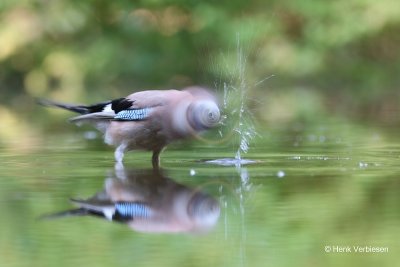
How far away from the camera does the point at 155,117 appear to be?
7012 millimetres

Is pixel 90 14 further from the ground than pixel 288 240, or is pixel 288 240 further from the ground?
pixel 90 14

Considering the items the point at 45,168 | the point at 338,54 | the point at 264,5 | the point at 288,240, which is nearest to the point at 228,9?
the point at 264,5

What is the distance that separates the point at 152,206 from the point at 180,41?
1616 centimetres

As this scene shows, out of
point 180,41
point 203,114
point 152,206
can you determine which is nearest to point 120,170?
point 203,114

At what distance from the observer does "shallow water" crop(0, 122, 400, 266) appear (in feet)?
13.5

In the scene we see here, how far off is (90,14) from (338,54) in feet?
15.3

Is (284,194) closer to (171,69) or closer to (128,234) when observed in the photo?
(128,234)

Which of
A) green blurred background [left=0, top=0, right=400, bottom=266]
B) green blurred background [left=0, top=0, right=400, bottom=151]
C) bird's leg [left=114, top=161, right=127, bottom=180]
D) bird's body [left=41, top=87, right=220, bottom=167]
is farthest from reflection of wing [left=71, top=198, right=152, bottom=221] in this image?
green blurred background [left=0, top=0, right=400, bottom=151]

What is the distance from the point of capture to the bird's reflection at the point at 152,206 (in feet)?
15.7

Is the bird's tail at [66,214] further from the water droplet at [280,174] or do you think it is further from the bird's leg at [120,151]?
the bird's leg at [120,151]

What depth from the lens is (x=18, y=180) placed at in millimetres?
6504

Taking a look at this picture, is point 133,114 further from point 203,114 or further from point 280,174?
point 280,174

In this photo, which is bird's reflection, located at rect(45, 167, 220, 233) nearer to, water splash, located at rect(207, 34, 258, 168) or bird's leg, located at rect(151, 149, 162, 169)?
bird's leg, located at rect(151, 149, 162, 169)

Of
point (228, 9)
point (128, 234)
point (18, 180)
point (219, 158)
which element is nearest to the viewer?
point (128, 234)
